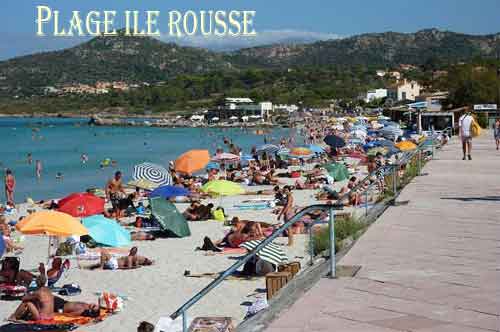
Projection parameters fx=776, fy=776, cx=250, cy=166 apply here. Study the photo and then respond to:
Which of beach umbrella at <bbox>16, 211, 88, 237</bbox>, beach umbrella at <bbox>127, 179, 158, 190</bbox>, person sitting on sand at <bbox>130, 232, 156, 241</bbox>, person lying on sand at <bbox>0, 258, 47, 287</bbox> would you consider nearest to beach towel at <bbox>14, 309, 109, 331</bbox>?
person lying on sand at <bbox>0, 258, 47, 287</bbox>

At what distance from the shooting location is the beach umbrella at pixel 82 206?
55.2ft

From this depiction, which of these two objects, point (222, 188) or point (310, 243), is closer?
point (310, 243)

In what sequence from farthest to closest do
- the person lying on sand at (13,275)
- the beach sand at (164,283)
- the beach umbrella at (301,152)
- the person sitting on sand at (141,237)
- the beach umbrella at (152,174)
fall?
the beach umbrella at (301,152)
the beach umbrella at (152,174)
the person sitting on sand at (141,237)
the person lying on sand at (13,275)
the beach sand at (164,283)

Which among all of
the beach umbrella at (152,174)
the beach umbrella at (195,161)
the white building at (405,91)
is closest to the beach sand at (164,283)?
the beach umbrella at (152,174)

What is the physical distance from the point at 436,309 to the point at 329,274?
1.51m

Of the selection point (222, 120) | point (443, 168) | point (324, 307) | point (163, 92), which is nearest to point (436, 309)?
point (324, 307)

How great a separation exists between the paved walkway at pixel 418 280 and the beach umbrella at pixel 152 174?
34.7 ft

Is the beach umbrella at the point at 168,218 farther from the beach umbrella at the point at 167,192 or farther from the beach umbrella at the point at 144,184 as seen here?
the beach umbrella at the point at 144,184

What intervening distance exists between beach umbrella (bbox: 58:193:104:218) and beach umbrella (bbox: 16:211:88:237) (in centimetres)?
509

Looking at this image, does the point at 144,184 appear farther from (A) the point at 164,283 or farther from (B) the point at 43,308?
(B) the point at 43,308

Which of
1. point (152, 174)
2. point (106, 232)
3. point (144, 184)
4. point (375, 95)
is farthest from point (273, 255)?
point (375, 95)

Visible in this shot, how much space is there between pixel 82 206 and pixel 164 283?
6.12 m

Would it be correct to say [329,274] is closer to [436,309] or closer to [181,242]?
[436,309]

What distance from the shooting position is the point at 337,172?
88.5 feet
